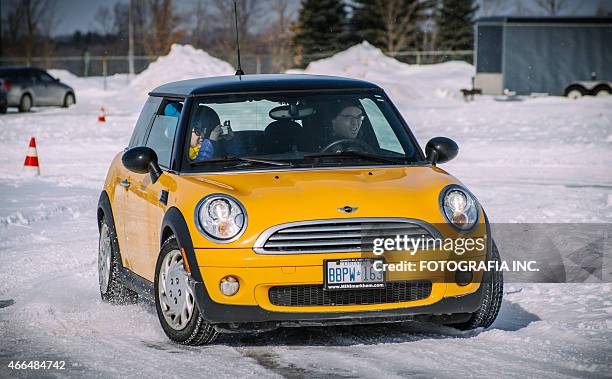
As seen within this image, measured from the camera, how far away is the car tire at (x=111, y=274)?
8.31m

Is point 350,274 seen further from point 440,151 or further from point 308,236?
point 440,151

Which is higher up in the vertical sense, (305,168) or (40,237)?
(305,168)

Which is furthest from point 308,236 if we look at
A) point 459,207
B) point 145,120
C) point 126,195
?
point 145,120

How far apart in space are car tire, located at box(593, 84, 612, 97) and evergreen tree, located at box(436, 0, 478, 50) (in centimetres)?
3472

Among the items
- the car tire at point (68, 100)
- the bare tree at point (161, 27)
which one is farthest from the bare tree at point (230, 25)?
the car tire at point (68, 100)

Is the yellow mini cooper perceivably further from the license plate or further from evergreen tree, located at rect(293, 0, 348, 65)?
evergreen tree, located at rect(293, 0, 348, 65)

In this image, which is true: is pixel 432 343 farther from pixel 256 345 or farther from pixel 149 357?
pixel 149 357

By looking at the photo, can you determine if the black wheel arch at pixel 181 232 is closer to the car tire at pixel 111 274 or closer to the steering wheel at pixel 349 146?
the steering wheel at pixel 349 146

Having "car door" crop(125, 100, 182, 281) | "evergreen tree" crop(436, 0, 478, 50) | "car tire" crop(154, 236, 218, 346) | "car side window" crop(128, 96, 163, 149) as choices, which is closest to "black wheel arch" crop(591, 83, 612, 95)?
"evergreen tree" crop(436, 0, 478, 50)

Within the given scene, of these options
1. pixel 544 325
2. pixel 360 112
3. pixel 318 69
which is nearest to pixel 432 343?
pixel 544 325

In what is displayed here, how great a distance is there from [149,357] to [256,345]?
0.64 m

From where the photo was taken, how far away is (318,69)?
5119 cm

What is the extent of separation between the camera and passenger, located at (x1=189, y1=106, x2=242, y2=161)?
24.2 ft

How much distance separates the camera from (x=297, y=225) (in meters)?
6.28
